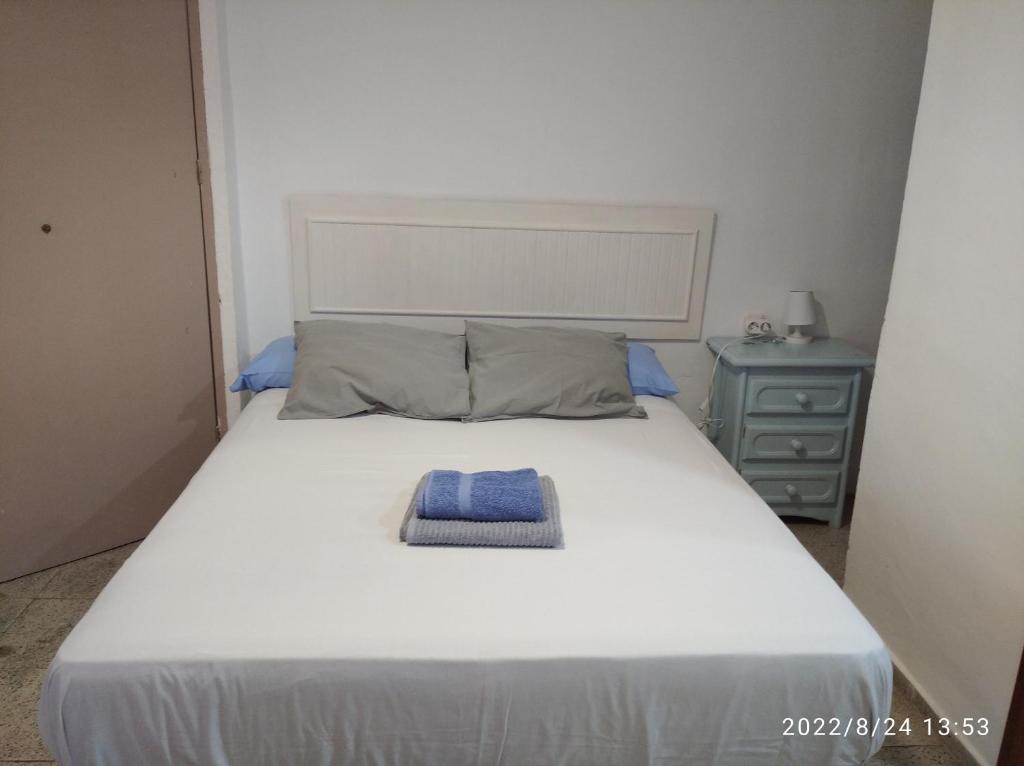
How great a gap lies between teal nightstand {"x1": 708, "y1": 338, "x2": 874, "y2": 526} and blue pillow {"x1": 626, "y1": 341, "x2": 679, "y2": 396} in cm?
27

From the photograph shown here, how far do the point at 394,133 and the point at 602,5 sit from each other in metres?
0.87

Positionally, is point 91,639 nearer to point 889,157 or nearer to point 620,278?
point 620,278

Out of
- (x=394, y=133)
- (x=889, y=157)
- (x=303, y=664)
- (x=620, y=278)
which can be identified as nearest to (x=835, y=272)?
(x=889, y=157)

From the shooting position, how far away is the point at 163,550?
1.75 m

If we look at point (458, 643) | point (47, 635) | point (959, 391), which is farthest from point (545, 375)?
point (47, 635)

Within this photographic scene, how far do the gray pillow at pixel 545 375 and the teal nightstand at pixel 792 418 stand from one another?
480 mm

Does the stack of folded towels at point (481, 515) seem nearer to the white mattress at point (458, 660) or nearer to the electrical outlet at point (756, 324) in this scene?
the white mattress at point (458, 660)

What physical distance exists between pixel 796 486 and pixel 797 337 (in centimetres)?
58

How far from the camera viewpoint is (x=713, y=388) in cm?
326

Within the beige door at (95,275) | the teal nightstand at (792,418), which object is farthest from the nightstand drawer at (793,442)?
the beige door at (95,275)

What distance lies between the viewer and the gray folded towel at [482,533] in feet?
5.86

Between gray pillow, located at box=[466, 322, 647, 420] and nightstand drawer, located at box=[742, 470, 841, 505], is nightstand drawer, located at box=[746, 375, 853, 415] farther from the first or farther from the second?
gray pillow, located at box=[466, 322, 647, 420]

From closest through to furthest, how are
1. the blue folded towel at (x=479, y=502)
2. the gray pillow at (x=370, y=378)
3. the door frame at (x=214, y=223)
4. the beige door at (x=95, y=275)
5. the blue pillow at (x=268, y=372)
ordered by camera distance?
the blue folded towel at (x=479, y=502)
the beige door at (x=95, y=275)
the gray pillow at (x=370, y=378)
the door frame at (x=214, y=223)
the blue pillow at (x=268, y=372)

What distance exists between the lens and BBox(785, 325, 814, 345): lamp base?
3.18m
